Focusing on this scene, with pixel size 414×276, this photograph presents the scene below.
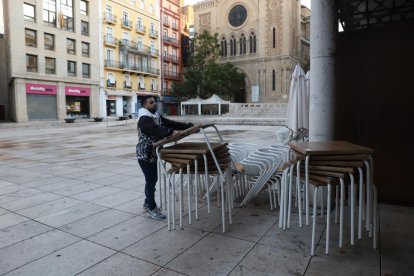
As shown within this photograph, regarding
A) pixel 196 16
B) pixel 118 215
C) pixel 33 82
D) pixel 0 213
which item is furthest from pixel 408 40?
pixel 196 16

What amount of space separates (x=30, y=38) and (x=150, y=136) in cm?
3515

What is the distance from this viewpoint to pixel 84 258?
307 cm

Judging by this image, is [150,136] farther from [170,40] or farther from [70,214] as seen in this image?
[170,40]

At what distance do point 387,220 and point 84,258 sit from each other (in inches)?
134

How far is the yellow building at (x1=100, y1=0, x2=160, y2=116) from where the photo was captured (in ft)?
135

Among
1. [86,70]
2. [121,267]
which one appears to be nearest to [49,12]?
[86,70]

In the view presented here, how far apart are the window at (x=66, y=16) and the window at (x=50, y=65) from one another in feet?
12.9

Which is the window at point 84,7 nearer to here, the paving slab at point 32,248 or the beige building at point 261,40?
the beige building at point 261,40

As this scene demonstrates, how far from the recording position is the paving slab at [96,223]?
3.75m

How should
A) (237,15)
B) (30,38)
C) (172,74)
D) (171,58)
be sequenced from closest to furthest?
(30,38), (237,15), (171,58), (172,74)

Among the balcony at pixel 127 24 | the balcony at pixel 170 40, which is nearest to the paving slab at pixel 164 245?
the balcony at pixel 127 24

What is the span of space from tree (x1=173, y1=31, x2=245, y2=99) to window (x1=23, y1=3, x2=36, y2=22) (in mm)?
19338

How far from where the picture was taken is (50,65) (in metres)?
34.5

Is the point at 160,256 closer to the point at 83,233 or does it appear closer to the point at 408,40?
the point at 83,233
